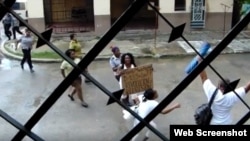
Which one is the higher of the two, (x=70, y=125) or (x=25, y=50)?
(x=25, y=50)

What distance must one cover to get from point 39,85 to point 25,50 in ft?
4.92

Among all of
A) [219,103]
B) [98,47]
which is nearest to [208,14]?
[219,103]

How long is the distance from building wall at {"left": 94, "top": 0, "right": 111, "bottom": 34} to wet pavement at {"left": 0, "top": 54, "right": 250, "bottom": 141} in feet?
16.2

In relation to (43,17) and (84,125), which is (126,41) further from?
(84,125)

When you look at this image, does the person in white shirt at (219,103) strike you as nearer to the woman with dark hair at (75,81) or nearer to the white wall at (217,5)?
the woman with dark hair at (75,81)

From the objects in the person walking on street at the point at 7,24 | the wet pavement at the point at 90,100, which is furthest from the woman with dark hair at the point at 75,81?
the person walking on street at the point at 7,24

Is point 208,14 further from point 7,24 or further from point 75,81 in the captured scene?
point 75,81

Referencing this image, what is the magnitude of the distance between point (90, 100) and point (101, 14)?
29.8 feet

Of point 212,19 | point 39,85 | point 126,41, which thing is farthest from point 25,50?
point 212,19

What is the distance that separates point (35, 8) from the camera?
17.7 meters

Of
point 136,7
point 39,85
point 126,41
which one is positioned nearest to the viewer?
point 136,7

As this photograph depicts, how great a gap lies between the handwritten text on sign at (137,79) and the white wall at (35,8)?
38.2ft

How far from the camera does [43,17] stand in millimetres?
17766

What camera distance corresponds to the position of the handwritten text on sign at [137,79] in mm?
6484
